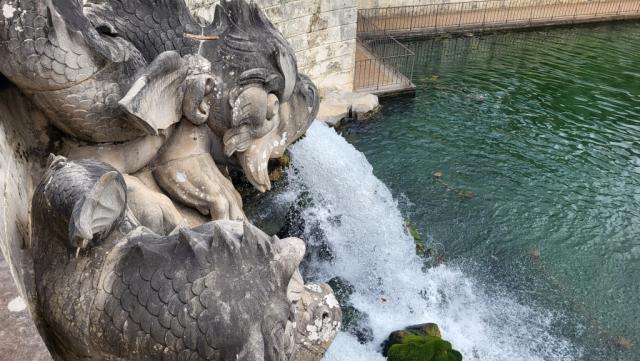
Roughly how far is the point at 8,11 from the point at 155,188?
1091 millimetres

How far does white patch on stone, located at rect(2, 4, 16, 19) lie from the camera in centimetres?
195

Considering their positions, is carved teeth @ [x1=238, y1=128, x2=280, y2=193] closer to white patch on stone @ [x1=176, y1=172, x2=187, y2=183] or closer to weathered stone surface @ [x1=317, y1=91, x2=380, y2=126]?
white patch on stone @ [x1=176, y1=172, x2=187, y2=183]

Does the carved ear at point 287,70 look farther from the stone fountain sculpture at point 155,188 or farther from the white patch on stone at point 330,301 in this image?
the white patch on stone at point 330,301

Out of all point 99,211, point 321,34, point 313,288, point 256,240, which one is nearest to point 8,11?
point 99,211

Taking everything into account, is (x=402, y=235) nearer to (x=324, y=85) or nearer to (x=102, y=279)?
(x=324, y=85)

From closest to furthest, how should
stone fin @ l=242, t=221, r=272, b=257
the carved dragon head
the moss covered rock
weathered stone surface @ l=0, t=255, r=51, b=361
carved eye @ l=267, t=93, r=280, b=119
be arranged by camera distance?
1. weathered stone surface @ l=0, t=255, r=51, b=361
2. stone fin @ l=242, t=221, r=272, b=257
3. the carved dragon head
4. carved eye @ l=267, t=93, r=280, b=119
5. the moss covered rock

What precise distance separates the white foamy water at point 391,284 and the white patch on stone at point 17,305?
3.50 metres

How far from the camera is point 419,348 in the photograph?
187 inches

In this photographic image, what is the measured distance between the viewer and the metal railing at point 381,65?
419 inches

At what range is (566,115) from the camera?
10281 millimetres

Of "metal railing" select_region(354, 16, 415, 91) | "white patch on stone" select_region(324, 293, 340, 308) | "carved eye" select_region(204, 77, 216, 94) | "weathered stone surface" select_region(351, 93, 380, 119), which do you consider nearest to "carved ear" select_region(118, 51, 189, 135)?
"carved eye" select_region(204, 77, 216, 94)

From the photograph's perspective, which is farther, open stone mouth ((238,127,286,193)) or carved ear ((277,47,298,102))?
open stone mouth ((238,127,286,193))

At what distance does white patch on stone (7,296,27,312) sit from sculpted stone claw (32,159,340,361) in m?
0.27

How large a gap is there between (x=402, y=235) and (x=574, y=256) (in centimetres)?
222
